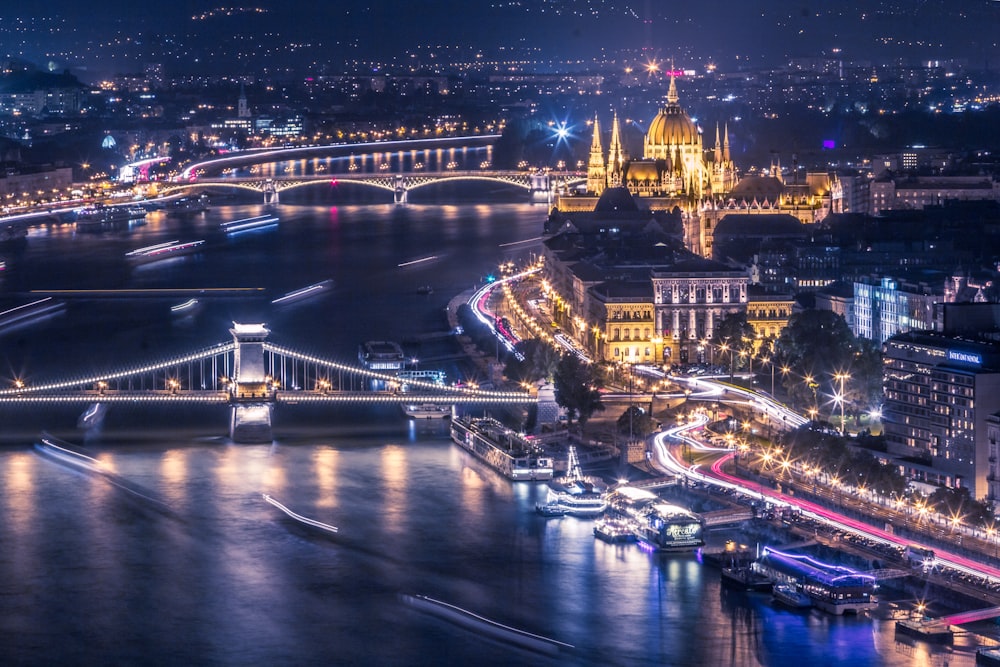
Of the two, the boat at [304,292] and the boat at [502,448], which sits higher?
the boat at [304,292]

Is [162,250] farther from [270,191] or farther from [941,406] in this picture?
[941,406]

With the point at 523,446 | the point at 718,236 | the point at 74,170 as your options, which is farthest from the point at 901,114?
the point at 523,446

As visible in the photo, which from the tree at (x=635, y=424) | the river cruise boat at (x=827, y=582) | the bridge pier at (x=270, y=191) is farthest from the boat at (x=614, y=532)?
the bridge pier at (x=270, y=191)

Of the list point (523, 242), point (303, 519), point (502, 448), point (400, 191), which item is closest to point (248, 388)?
point (502, 448)

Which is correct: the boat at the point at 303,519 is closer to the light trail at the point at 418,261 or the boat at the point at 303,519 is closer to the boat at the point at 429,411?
the boat at the point at 429,411

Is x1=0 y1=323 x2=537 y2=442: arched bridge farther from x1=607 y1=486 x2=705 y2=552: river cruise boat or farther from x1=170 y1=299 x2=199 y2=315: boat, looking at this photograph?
x1=170 y1=299 x2=199 y2=315: boat

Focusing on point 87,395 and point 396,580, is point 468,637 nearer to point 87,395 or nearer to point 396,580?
point 396,580
